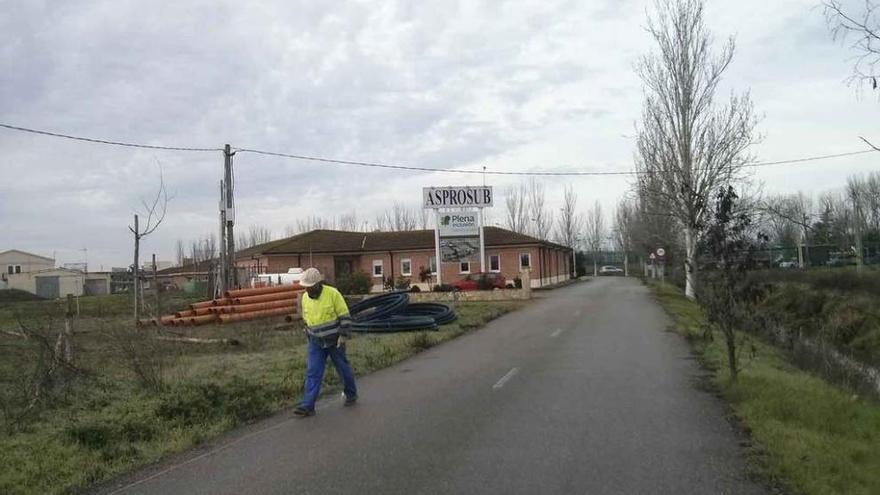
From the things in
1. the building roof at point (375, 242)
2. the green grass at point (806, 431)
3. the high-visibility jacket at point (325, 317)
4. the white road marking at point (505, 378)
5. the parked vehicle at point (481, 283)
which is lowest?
the green grass at point (806, 431)

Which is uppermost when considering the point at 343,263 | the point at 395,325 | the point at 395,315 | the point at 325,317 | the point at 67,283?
the point at 343,263

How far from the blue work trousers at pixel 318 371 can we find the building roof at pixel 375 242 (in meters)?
42.7

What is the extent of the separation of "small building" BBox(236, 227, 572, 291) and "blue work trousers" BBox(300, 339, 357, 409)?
135ft

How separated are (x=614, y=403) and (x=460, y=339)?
990 cm

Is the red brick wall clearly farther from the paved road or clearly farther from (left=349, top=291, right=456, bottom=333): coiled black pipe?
the paved road

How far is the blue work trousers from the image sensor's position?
975cm

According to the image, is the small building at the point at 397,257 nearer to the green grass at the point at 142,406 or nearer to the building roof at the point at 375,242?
the building roof at the point at 375,242

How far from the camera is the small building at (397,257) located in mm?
53406

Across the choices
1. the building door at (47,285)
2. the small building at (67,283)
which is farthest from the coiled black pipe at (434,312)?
the building door at (47,285)

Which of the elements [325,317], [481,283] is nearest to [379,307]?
[325,317]

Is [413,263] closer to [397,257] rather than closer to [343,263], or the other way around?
[397,257]

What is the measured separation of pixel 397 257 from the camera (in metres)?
54.8

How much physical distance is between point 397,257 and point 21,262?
6767 cm

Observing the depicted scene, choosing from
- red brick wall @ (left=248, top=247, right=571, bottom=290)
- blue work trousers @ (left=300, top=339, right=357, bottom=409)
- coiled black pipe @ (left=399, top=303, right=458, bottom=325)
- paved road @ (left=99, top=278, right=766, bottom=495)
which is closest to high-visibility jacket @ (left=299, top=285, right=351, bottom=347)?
blue work trousers @ (left=300, top=339, right=357, bottom=409)
